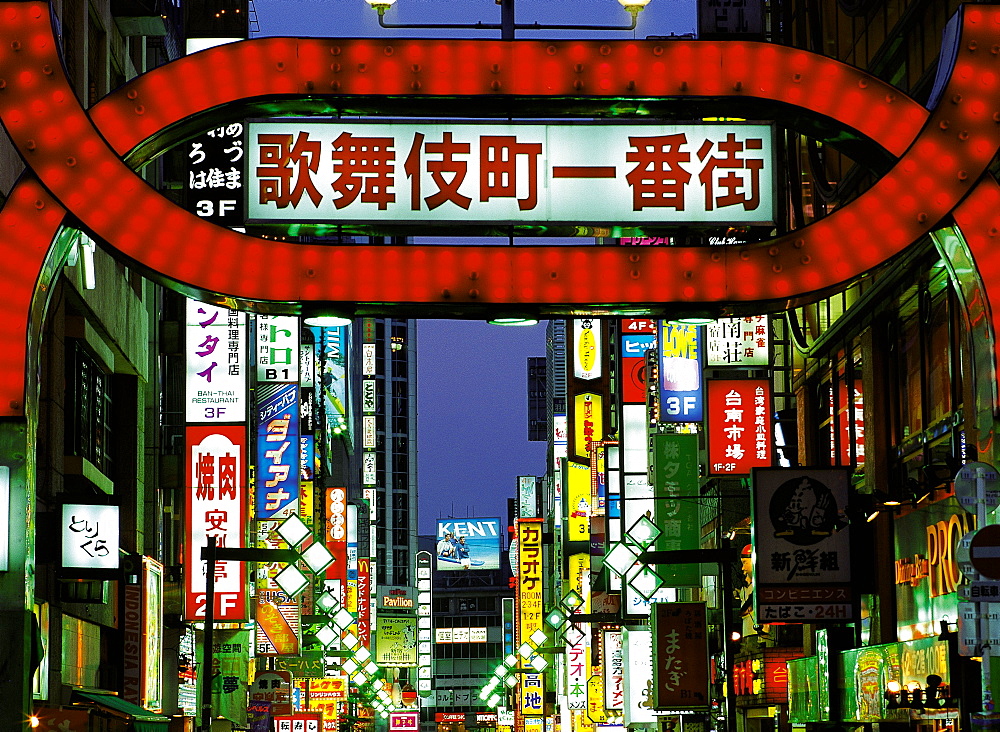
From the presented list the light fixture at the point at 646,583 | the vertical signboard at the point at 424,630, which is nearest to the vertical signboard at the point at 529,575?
the light fixture at the point at 646,583

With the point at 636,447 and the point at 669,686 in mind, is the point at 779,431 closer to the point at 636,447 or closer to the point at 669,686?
the point at 669,686

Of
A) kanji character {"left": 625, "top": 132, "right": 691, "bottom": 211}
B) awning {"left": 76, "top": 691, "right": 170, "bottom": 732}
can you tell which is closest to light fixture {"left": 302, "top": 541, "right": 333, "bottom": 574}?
awning {"left": 76, "top": 691, "right": 170, "bottom": 732}

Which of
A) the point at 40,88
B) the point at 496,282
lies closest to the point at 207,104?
the point at 40,88

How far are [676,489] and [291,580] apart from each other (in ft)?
49.2

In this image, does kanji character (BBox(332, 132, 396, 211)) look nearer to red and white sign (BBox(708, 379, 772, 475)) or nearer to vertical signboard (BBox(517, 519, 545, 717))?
red and white sign (BBox(708, 379, 772, 475))

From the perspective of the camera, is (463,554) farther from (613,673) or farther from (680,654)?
(680,654)

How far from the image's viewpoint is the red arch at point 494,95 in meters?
12.4

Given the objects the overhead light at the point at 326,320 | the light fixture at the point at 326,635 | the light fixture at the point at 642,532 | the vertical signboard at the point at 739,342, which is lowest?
the light fixture at the point at 326,635

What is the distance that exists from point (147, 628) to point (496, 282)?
1914 centimetres

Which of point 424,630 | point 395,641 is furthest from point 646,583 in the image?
point 395,641

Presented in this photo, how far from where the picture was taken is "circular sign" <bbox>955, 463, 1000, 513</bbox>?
11969mm

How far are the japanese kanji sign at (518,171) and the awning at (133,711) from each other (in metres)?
11.8

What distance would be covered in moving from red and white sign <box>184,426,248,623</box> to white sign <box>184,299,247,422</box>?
397 millimetres

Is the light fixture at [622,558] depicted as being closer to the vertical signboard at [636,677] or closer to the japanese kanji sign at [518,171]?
the vertical signboard at [636,677]
